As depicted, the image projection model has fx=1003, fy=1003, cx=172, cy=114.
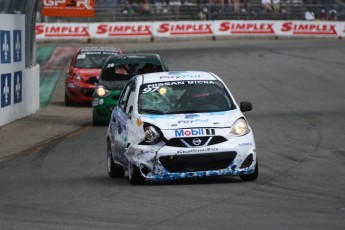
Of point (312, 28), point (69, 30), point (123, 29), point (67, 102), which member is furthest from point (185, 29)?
point (67, 102)

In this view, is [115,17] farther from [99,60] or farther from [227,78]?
[99,60]

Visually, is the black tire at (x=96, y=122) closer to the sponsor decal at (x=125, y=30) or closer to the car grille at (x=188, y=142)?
the car grille at (x=188, y=142)

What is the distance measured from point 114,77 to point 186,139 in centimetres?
1098

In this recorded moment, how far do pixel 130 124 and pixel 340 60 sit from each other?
94.8 ft

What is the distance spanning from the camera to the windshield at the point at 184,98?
1250 centimetres

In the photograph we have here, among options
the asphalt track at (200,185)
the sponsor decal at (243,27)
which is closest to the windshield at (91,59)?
the asphalt track at (200,185)

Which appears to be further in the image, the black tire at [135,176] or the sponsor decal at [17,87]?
the sponsor decal at [17,87]

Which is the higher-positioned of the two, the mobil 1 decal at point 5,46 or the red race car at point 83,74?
the mobil 1 decal at point 5,46

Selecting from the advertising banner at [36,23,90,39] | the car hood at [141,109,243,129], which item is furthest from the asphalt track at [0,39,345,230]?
the advertising banner at [36,23,90,39]

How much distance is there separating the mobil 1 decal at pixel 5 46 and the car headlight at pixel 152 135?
1061 cm

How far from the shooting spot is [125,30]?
53438 millimetres

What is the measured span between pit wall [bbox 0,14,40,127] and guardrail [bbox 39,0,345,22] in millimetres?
28323

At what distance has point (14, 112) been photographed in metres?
23.5

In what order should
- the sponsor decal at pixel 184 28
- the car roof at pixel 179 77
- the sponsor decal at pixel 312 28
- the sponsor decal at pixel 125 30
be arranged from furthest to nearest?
the sponsor decal at pixel 312 28, the sponsor decal at pixel 184 28, the sponsor decal at pixel 125 30, the car roof at pixel 179 77
